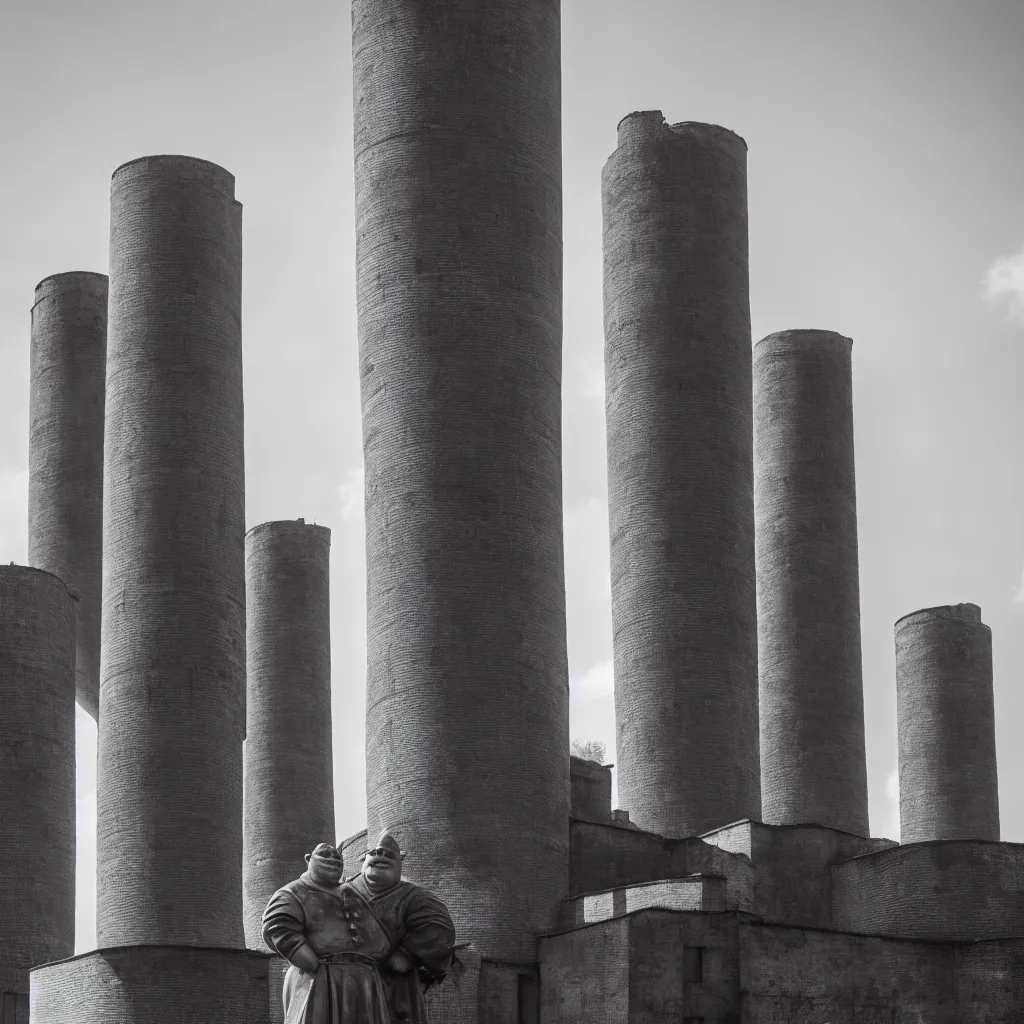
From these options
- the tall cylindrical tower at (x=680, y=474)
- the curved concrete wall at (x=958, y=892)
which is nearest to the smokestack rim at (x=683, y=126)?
the tall cylindrical tower at (x=680, y=474)

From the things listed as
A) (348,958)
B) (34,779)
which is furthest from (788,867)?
(348,958)

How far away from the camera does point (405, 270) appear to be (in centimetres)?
2995

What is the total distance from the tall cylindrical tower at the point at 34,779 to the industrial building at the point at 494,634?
0.05 m

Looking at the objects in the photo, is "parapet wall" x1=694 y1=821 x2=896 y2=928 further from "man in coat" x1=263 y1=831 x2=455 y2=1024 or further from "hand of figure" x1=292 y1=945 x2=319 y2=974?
"hand of figure" x1=292 y1=945 x2=319 y2=974

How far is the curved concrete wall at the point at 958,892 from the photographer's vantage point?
95.9 feet

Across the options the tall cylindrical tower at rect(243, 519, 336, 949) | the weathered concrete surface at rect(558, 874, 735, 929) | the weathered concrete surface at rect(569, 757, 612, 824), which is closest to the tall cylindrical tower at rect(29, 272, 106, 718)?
the tall cylindrical tower at rect(243, 519, 336, 949)

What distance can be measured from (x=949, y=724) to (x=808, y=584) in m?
3.73

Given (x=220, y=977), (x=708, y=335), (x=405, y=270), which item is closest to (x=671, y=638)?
(x=708, y=335)

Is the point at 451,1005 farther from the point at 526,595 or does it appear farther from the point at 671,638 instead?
the point at 671,638

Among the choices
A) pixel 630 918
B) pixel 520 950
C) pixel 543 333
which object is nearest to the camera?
pixel 630 918

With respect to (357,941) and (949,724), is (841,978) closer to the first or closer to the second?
(357,941)

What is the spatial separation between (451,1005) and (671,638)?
9.20 meters

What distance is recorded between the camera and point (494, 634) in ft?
94.3

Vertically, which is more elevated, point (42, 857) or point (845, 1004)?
point (42, 857)
